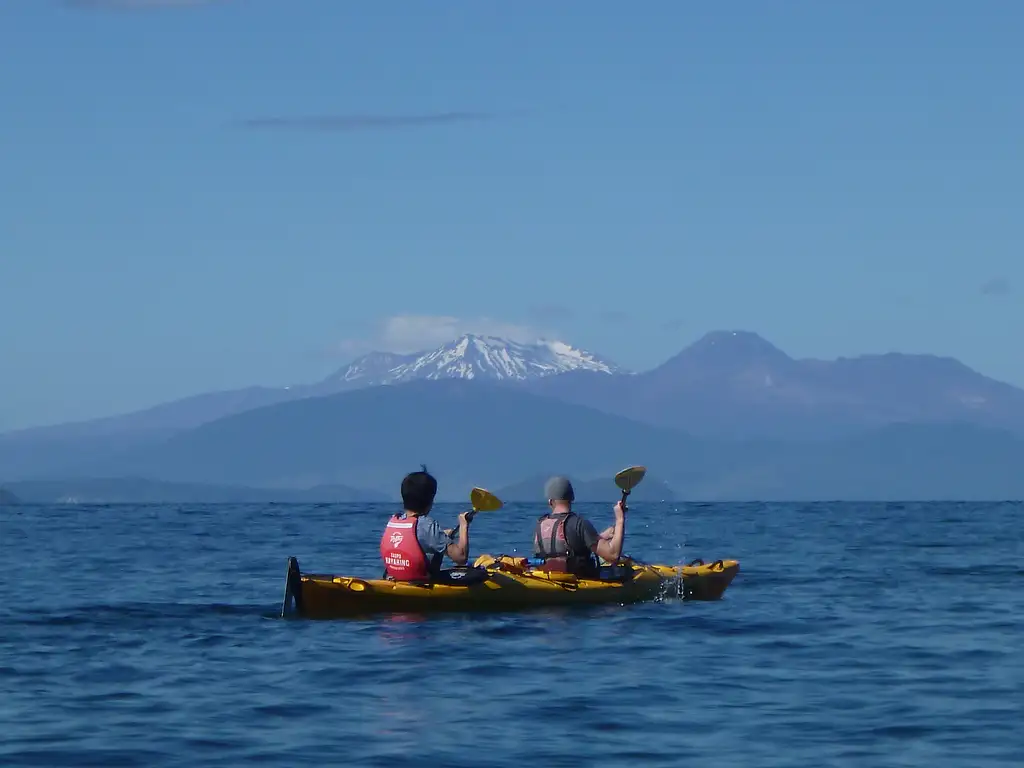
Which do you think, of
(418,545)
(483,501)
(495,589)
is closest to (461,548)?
(418,545)

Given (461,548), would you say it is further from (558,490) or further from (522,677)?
(522,677)

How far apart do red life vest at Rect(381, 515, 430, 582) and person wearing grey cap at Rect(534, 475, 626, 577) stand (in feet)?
7.00

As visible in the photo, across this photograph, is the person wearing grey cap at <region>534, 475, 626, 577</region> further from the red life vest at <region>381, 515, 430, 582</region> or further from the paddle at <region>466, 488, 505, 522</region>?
the red life vest at <region>381, 515, 430, 582</region>

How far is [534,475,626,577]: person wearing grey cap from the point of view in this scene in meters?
22.7

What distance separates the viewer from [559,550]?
75.4ft

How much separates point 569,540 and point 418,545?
253cm

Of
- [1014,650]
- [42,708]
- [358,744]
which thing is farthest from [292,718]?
[1014,650]

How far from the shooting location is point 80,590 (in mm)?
26781

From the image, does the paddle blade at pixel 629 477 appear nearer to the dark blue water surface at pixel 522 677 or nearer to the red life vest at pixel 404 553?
the dark blue water surface at pixel 522 677

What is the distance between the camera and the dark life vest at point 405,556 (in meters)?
21.2

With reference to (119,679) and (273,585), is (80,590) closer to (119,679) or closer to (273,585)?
(273,585)

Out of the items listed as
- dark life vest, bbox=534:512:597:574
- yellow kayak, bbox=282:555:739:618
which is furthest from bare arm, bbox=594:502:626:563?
yellow kayak, bbox=282:555:739:618

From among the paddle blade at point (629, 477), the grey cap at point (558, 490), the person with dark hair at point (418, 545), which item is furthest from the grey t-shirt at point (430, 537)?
the paddle blade at point (629, 477)

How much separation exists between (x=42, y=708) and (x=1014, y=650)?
35.6 ft
